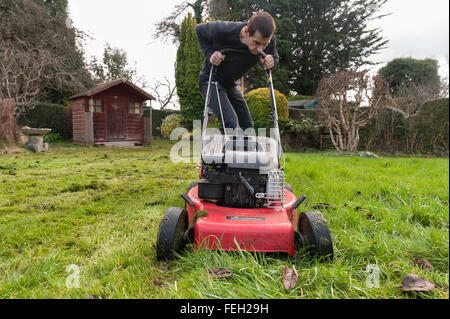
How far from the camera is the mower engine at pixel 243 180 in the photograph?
5.94 ft

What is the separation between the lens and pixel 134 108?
1382 centimetres

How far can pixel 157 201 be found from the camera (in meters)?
3.06

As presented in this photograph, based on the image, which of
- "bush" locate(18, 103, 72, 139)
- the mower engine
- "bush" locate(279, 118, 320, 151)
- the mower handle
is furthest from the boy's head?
"bush" locate(18, 103, 72, 139)

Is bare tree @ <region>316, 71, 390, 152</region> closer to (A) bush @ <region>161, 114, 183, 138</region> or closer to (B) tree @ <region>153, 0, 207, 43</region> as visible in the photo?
(A) bush @ <region>161, 114, 183, 138</region>

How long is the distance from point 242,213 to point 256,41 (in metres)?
1.29

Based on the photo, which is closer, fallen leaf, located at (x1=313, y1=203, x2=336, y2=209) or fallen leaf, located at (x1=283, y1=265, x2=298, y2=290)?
fallen leaf, located at (x1=283, y1=265, x2=298, y2=290)

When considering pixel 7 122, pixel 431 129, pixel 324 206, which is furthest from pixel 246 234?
pixel 7 122

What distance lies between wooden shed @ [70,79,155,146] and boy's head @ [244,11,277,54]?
36.2 feet

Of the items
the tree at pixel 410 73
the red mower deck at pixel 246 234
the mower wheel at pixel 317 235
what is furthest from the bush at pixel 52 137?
the tree at pixel 410 73

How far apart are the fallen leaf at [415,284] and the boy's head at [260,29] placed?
1.66 meters

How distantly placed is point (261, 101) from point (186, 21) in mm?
6666

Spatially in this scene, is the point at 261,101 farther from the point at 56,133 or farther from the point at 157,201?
the point at 56,133

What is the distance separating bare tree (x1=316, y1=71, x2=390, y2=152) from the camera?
729 centimetres
